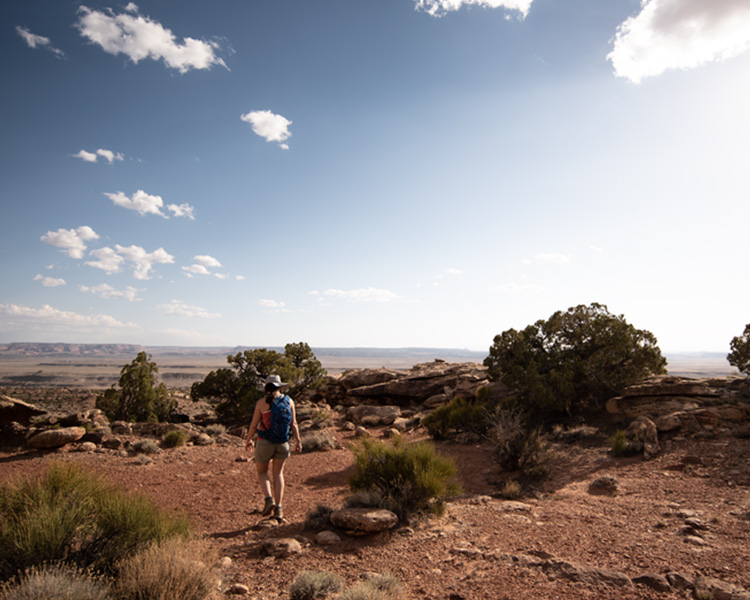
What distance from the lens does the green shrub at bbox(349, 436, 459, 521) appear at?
6.75 metres

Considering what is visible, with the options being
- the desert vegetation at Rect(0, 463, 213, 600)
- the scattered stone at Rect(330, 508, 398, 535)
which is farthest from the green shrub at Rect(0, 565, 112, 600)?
the scattered stone at Rect(330, 508, 398, 535)

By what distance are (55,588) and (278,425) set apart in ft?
11.3

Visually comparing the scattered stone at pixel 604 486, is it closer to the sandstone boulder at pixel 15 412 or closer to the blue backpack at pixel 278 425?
the blue backpack at pixel 278 425

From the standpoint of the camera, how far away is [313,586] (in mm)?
4242

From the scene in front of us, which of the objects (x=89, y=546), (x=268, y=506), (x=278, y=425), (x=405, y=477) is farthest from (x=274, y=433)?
(x=89, y=546)

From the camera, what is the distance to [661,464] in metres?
11.1

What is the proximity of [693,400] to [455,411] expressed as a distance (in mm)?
8527

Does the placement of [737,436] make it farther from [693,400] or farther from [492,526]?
[492,526]

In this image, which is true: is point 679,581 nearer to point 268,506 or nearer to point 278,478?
point 278,478

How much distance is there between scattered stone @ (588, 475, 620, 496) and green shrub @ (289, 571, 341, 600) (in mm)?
7326

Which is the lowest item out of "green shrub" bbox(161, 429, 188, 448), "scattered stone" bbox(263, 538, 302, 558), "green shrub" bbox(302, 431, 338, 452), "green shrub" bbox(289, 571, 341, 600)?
"green shrub" bbox(302, 431, 338, 452)

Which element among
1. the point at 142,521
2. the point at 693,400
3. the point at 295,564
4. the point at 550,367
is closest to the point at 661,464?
the point at 693,400

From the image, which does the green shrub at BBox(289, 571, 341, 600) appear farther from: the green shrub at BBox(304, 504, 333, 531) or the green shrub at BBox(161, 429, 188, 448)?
the green shrub at BBox(161, 429, 188, 448)

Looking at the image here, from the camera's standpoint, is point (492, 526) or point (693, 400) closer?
point (492, 526)
